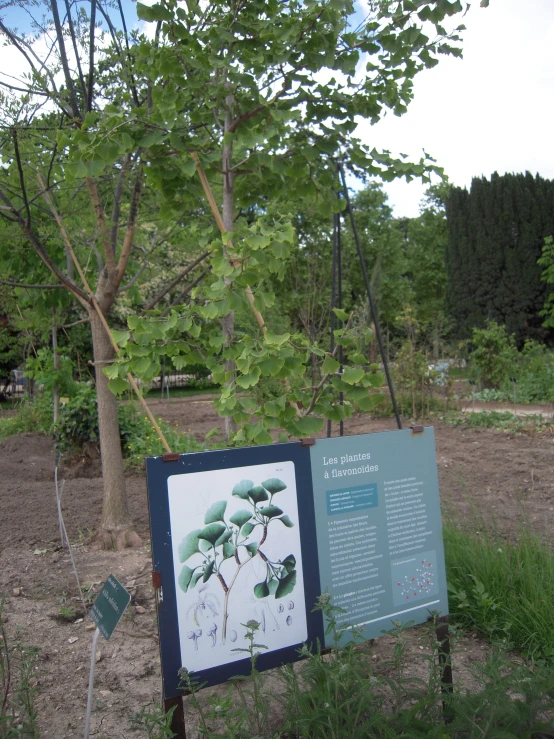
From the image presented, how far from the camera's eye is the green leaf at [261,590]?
94.3 inches

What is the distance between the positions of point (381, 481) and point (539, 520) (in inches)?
123

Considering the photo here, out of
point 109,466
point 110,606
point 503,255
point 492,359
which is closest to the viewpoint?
point 110,606

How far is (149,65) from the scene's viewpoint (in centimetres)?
357

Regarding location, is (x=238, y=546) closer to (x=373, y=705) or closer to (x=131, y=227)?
(x=373, y=705)

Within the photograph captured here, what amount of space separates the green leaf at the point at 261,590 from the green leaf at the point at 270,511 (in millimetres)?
235

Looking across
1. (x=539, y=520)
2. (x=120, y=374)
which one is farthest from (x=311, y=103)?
(x=539, y=520)

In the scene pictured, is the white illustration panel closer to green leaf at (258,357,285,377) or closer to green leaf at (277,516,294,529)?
green leaf at (277,516,294,529)

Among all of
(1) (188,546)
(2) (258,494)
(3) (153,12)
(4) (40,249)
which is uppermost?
(3) (153,12)

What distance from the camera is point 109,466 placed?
477 cm

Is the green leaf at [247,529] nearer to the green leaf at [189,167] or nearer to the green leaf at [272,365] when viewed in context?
the green leaf at [272,365]

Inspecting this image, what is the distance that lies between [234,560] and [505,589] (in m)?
1.71

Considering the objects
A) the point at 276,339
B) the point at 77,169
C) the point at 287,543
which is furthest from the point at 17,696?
the point at 77,169

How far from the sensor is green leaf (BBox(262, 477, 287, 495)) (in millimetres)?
2449

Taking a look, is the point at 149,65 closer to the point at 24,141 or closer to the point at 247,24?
the point at 247,24
